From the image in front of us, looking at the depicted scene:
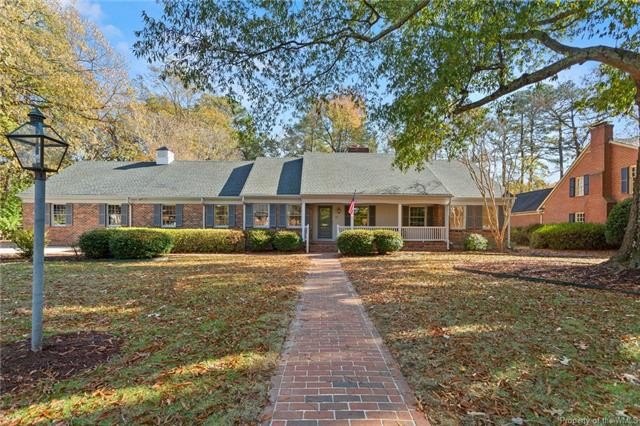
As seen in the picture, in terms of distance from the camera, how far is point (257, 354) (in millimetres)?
3852

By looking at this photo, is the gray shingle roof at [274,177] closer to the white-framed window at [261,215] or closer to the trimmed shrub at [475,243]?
the white-framed window at [261,215]

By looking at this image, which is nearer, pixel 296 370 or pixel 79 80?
pixel 296 370

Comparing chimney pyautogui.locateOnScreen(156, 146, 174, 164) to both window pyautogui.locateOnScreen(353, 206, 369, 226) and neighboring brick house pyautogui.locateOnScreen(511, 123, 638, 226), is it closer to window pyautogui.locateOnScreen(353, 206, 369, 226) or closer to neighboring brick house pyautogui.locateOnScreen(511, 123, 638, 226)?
window pyautogui.locateOnScreen(353, 206, 369, 226)

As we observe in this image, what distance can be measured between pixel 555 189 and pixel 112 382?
28003 mm

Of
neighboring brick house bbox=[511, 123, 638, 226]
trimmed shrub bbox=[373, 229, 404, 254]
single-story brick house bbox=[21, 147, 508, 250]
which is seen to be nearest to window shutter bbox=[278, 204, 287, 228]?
single-story brick house bbox=[21, 147, 508, 250]

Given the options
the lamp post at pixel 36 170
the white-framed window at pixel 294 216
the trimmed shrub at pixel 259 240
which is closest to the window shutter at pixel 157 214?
the trimmed shrub at pixel 259 240

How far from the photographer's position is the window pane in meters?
18.7

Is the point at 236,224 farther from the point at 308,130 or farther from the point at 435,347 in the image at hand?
the point at 308,130

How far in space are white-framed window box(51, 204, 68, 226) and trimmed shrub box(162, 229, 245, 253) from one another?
A: 7.33 m

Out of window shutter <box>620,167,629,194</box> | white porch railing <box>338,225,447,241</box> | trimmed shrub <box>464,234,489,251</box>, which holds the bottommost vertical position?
trimmed shrub <box>464,234,489,251</box>

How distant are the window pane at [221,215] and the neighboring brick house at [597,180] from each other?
21.3 metres

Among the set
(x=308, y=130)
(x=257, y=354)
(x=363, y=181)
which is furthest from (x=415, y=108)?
(x=308, y=130)

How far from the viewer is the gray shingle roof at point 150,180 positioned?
1877 cm

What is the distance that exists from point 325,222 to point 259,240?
4.30 meters
